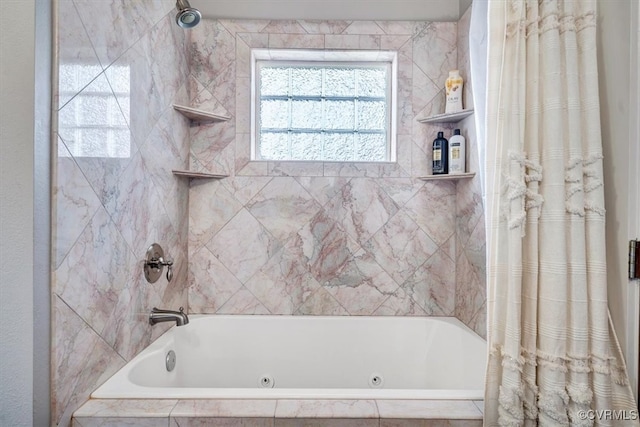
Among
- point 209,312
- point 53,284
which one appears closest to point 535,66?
point 53,284

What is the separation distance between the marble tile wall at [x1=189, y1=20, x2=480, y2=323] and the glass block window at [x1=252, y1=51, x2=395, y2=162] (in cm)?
17

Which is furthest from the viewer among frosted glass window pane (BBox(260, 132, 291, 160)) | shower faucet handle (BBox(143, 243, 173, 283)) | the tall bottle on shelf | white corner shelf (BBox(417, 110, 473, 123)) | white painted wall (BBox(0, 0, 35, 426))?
frosted glass window pane (BBox(260, 132, 291, 160))

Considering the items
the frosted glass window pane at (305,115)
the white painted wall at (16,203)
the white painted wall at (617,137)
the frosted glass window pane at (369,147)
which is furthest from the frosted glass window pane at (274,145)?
the white painted wall at (617,137)

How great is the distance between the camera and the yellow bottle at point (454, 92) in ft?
6.01

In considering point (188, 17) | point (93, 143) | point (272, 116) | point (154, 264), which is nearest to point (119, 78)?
point (93, 143)

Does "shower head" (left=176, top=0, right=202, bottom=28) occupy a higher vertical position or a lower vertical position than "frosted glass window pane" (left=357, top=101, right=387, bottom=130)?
higher

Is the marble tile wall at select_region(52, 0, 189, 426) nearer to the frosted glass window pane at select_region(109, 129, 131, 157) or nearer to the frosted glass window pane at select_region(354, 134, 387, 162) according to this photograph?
the frosted glass window pane at select_region(109, 129, 131, 157)

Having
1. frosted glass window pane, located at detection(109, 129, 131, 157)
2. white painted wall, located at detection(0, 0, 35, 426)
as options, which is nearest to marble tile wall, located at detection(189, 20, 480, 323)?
frosted glass window pane, located at detection(109, 129, 131, 157)

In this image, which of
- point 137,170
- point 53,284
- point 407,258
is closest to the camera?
point 53,284

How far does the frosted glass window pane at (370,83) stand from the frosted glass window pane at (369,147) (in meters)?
0.26

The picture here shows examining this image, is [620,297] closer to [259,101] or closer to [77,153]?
[77,153]

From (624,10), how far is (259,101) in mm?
A: 1667

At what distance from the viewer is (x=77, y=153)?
1.03 metres

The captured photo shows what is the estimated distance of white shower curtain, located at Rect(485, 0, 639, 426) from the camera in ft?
3.10
